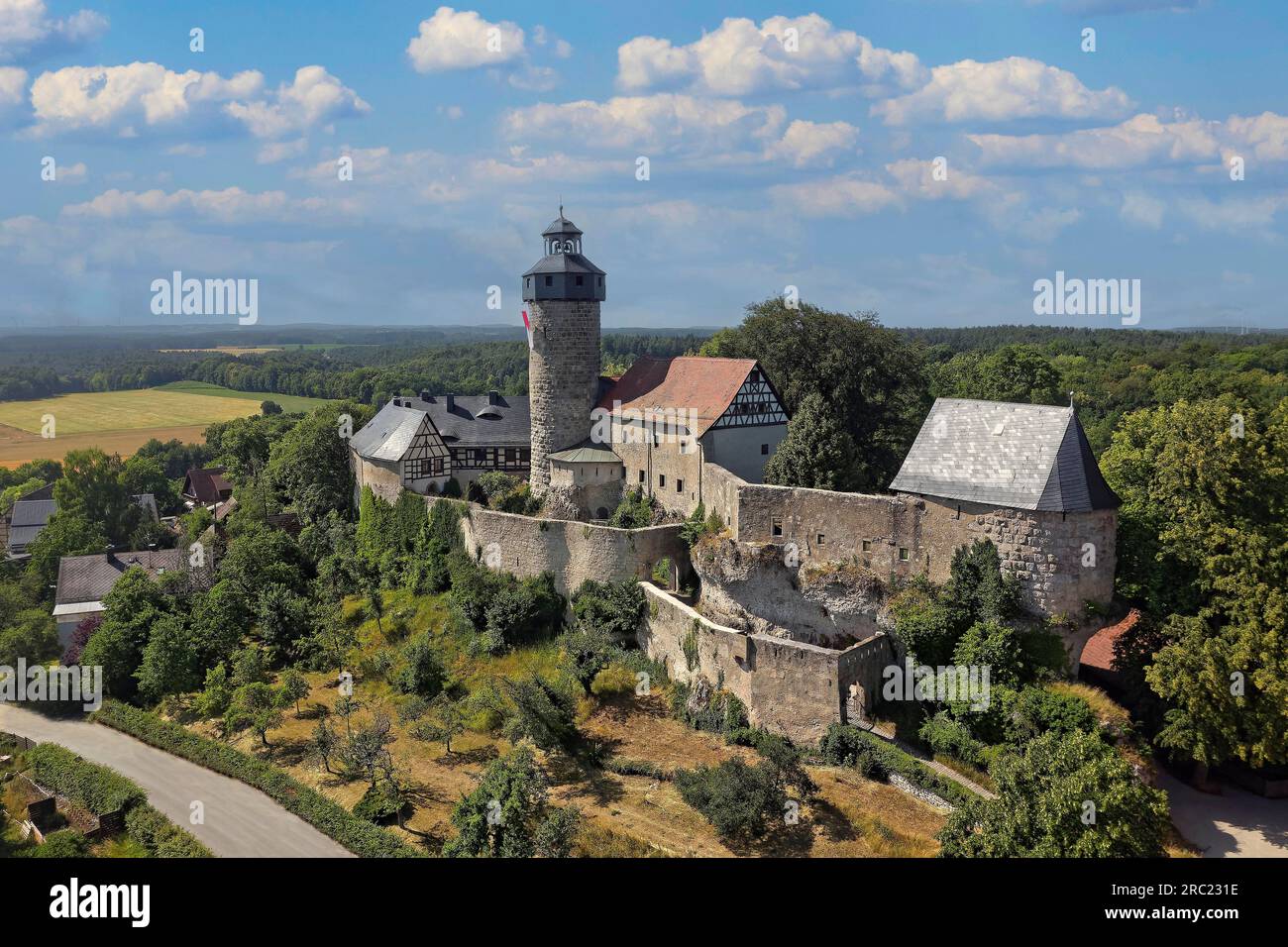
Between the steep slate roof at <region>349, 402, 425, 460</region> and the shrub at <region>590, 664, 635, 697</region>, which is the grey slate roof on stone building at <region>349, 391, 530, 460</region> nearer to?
A: the steep slate roof at <region>349, 402, 425, 460</region>

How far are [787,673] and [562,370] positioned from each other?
16782mm

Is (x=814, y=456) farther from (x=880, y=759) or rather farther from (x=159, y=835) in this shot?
(x=159, y=835)

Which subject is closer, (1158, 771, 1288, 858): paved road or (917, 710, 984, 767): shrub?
(1158, 771, 1288, 858): paved road

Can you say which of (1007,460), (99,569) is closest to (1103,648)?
(1007,460)

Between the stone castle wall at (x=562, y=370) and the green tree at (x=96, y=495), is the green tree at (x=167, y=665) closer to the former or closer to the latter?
the stone castle wall at (x=562, y=370)

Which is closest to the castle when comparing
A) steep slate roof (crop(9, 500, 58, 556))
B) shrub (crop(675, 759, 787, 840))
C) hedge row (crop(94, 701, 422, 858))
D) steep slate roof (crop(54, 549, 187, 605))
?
shrub (crop(675, 759, 787, 840))

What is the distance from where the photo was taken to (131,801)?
27281 millimetres

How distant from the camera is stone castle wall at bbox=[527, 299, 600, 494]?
36.8 meters

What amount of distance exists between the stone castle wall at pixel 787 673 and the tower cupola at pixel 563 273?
14.9 metres

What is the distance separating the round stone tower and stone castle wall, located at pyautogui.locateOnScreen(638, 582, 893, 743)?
12.1 m

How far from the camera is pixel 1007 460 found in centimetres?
2439

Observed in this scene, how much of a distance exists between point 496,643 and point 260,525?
1799 centimetres
